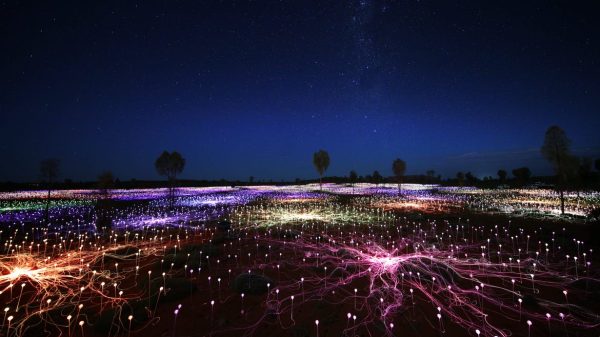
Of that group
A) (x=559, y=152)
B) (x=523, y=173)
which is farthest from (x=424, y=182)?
(x=559, y=152)

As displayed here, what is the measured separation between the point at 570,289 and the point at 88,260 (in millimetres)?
15706

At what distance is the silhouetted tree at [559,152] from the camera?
2006cm

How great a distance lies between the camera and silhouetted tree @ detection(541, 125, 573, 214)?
2006 centimetres

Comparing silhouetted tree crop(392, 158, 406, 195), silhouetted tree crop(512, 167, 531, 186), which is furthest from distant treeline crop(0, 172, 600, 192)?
silhouetted tree crop(392, 158, 406, 195)

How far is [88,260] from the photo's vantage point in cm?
1105

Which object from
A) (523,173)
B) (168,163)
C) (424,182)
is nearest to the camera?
(168,163)

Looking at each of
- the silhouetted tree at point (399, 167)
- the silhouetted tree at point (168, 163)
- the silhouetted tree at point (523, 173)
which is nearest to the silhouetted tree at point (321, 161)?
the silhouetted tree at point (399, 167)

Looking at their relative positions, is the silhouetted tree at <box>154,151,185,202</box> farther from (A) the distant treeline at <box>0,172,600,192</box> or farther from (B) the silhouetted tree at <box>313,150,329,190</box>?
(B) the silhouetted tree at <box>313,150,329,190</box>

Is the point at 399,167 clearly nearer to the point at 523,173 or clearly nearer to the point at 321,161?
the point at 321,161

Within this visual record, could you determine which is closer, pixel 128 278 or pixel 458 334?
pixel 458 334

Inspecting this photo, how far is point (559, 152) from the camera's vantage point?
20.3 m

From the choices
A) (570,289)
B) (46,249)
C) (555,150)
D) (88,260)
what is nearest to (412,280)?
(570,289)

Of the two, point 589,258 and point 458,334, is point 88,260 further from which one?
point 589,258

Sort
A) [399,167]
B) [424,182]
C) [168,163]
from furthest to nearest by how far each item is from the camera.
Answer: [424,182], [399,167], [168,163]
